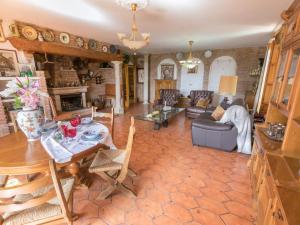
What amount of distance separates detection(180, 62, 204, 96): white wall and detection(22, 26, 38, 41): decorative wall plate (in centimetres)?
574

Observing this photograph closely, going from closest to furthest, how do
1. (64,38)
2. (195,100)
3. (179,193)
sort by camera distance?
1. (179,193)
2. (64,38)
3. (195,100)

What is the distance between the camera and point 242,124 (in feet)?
9.63

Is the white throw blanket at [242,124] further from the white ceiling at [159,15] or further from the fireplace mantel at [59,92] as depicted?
the fireplace mantel at [59,92]

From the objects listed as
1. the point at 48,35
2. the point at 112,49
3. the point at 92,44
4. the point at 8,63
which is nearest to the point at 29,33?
the point at 48,35

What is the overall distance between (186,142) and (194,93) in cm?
307

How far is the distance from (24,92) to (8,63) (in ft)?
8.10

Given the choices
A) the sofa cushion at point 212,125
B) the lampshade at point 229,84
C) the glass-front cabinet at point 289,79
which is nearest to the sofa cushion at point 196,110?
the lampshade at point 229,84

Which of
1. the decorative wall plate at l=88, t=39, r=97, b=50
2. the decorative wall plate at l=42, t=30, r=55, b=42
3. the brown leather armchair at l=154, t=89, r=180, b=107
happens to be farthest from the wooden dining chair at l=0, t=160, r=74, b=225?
the brown leather armchair at l=154, t=89, r=180, b=107

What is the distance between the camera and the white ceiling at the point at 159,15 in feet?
7.43

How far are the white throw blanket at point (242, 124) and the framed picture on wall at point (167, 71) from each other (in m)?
5.09

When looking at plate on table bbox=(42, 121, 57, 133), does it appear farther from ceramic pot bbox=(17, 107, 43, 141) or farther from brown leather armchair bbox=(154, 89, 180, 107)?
brown leather armchair bbox=(154, 89, 180, 107)

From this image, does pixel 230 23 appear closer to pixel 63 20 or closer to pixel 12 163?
pixel 63 20

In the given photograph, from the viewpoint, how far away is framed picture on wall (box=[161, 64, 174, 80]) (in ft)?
25.4

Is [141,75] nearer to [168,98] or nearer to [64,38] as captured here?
[168,98]
